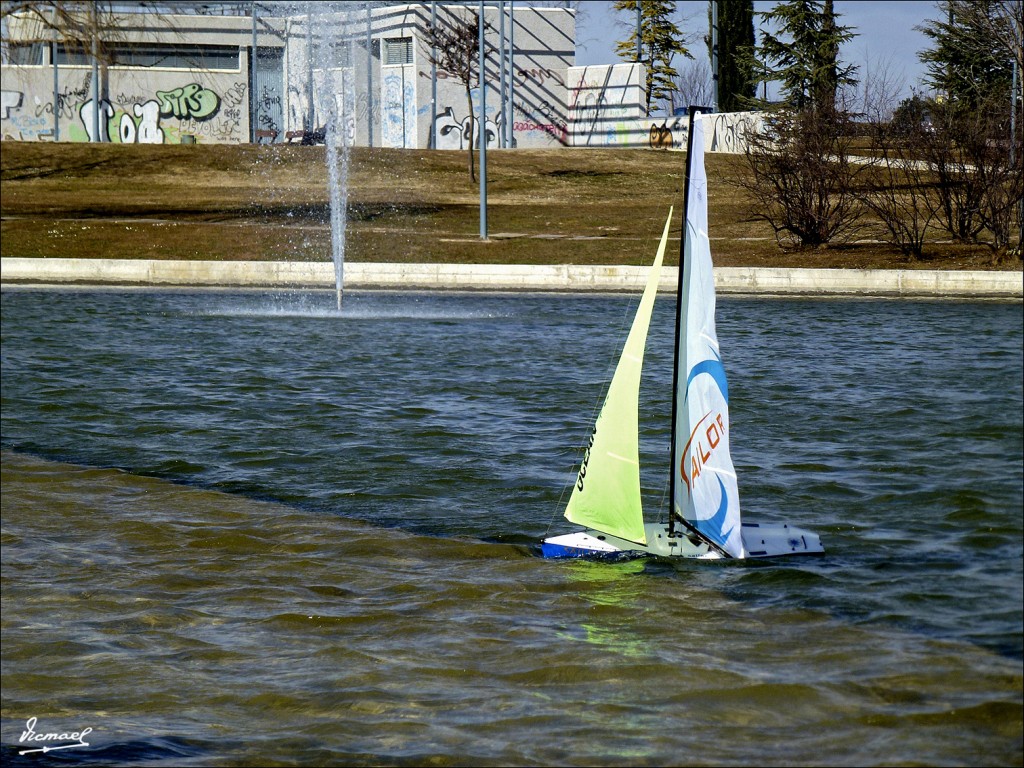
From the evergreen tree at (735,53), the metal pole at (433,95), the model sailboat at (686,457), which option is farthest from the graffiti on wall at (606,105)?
the model sailboat at (686,457)

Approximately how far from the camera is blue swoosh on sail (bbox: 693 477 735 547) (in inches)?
302

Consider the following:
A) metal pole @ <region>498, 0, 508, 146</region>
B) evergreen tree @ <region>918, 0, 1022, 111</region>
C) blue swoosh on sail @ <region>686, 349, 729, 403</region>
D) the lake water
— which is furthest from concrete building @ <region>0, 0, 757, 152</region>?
blue swoosh on sail @ <region>686, 349, 729, 403</region>

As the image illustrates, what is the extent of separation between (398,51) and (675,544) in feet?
184

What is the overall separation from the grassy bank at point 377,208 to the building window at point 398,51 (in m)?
10.2

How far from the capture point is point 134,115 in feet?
191

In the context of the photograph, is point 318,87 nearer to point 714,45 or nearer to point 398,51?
point 398,51

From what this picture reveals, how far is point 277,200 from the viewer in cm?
4041

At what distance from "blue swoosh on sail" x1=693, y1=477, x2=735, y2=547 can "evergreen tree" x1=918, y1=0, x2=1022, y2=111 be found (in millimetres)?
20514

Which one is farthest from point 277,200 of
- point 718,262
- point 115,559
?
point 115,559

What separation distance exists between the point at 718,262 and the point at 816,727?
79.9 ft

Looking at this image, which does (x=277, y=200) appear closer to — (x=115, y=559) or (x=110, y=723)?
(x=115, y=559)

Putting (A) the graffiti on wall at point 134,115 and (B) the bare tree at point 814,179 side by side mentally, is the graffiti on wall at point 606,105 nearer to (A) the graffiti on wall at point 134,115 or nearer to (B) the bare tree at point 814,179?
(A) the graffiti on wall at point 134,115

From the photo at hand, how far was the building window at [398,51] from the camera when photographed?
199ft

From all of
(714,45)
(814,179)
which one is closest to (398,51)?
(714,45)
